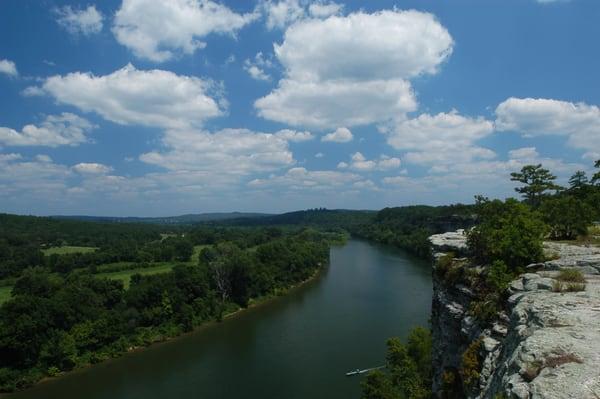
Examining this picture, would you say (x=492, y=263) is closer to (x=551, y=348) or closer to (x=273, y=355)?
(x=551, y=348)

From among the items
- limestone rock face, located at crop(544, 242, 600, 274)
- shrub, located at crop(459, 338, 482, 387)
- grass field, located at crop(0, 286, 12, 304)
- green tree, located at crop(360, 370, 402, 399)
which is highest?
limestone rock face, located at crop(544, 242, 600, 274)

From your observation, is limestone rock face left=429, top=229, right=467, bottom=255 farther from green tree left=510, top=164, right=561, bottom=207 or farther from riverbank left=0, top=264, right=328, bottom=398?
riverbank left=0, top=264, right=328, bottom=398

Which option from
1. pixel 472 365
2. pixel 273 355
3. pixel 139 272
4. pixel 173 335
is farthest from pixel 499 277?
pixel 139 272

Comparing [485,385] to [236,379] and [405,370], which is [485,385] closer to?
[405,370]

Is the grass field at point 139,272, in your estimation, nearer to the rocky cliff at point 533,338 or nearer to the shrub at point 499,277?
the rocky cliff at point 533,338

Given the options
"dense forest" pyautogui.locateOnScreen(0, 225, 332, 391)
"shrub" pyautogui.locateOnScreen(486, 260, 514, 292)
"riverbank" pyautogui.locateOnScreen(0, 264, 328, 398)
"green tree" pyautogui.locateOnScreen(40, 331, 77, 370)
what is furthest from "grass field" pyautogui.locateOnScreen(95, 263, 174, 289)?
"shrub" pyautogui.locateOnScreen(486, 260, 514, 292)
